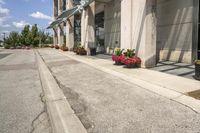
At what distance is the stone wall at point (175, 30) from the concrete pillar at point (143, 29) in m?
2.84

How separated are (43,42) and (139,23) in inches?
2990

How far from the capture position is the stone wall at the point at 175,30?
549 inches

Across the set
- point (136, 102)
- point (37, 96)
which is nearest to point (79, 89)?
point (37, 96)

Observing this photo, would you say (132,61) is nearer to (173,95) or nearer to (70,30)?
(173,95)

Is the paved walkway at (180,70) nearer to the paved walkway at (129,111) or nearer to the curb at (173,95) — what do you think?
the curb at (173,95)

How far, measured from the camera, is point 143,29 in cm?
1276

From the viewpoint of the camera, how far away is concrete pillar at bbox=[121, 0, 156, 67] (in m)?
12.5

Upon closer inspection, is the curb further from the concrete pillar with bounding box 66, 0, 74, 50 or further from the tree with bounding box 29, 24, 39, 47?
the tree with bounding box 29, 24, 39, 47

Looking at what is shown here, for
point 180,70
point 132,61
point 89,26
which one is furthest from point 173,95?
point 89,26

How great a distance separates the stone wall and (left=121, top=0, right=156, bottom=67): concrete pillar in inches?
112

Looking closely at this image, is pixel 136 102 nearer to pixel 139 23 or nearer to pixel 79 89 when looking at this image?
pixel 79 89

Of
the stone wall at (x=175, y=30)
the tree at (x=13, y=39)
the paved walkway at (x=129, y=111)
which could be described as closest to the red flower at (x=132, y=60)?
the stone wall at (x=175, y=30)

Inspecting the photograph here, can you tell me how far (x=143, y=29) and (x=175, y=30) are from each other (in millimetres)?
3714

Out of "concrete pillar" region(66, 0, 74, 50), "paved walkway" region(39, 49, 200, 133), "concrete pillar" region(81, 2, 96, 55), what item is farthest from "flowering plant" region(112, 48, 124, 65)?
"concrete pillar" region(66, 0, 74, 50)
